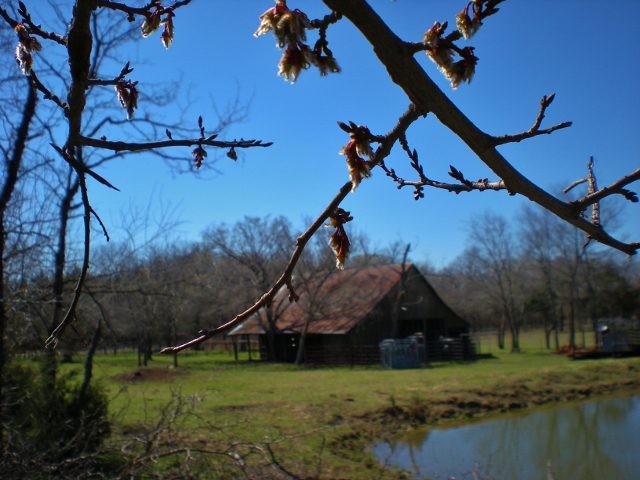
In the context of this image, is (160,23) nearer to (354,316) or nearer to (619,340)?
(354,316)

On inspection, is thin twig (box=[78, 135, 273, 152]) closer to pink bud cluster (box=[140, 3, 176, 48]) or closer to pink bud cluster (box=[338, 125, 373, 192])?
pink bud cluster (box=[140, 3, 176, 48])

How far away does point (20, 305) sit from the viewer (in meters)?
6.63

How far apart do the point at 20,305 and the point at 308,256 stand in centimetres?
2160

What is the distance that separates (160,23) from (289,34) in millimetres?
872

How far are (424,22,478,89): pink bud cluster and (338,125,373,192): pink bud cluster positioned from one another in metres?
0.27

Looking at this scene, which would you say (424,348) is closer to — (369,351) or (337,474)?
(369,351)

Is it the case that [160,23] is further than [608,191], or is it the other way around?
[160,23]

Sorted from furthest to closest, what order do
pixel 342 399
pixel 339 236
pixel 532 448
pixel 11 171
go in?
1. pixel 342 399
2. pixel 532 448
3. pixel 11 171
4. pixel 339 236

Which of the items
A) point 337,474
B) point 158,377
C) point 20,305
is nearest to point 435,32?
point 20,305

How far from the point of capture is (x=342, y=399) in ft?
50.1

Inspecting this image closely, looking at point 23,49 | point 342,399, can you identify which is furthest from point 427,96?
point 342,399

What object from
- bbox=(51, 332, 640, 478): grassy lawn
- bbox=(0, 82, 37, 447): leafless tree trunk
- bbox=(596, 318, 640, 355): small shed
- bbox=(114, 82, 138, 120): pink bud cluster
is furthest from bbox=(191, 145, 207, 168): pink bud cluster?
bbox=(596, 318, 640, 355): small shed

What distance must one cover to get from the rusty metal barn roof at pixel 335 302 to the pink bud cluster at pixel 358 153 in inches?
1041

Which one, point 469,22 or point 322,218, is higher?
point 469,22
